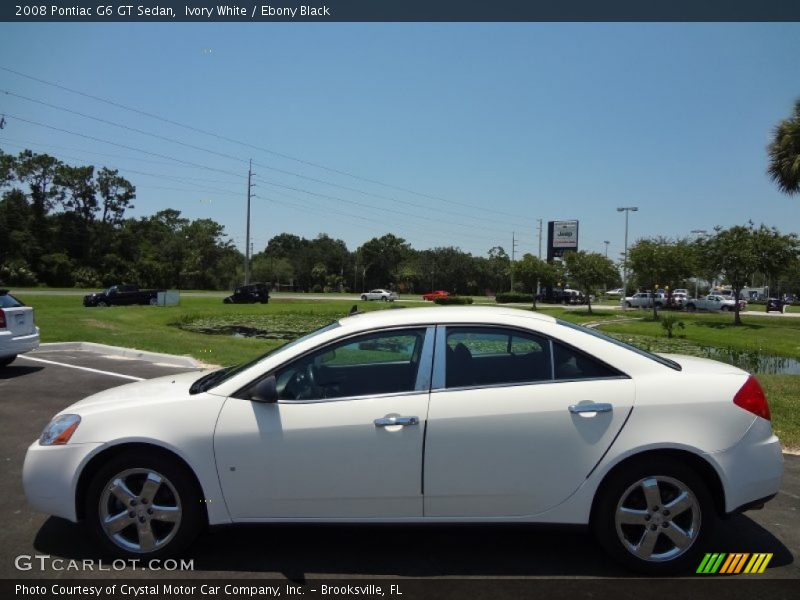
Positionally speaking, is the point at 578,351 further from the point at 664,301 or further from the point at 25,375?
the point at 664,301

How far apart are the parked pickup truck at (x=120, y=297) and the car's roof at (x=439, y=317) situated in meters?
37.5

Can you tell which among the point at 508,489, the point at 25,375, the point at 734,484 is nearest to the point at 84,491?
the point at 508,489

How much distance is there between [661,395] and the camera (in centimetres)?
350

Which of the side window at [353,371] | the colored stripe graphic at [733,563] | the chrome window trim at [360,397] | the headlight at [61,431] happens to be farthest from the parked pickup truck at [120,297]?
the colored stripe graphic at [733,563]

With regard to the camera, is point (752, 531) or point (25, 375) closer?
point (752, 531)

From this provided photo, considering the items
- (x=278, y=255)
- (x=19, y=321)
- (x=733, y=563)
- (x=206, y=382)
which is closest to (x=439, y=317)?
(x=206, y=382)

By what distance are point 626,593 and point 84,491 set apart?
320 centimetres

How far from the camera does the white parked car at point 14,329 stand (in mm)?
9664

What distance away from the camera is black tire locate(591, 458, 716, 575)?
11.2ft

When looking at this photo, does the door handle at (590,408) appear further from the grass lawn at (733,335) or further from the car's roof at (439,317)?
the grass lawn at (733,335)

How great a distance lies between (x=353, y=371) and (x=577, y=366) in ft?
4.72

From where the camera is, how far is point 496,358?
3.83 m

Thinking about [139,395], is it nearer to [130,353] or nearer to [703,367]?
[703,367]

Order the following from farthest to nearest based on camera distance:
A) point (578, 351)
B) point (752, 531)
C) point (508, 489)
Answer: point (752, 531) → point (578, 351) → point (508, 489)
